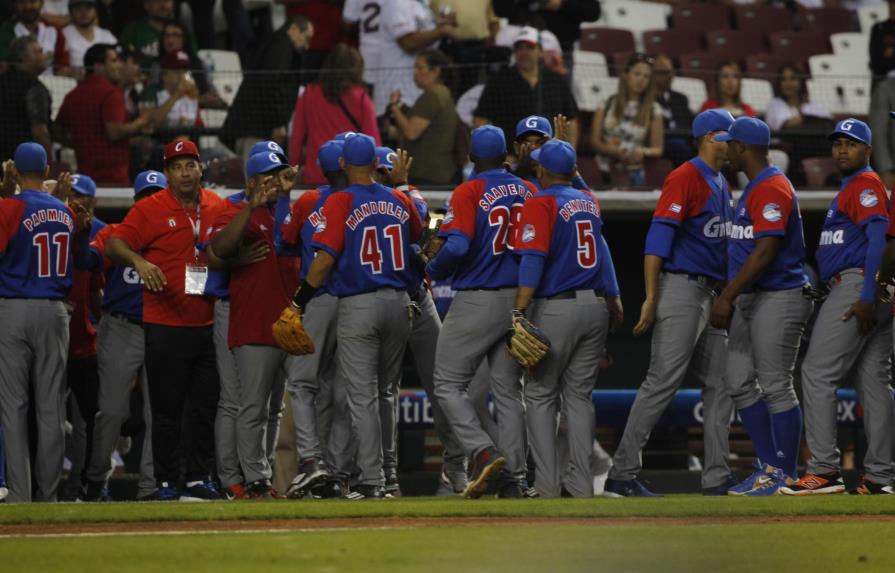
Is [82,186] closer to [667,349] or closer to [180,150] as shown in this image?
[180,150]

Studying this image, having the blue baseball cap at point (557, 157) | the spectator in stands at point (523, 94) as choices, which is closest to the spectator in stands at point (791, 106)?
the spectator in stands at point (523, 94)

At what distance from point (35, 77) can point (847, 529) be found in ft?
25.0

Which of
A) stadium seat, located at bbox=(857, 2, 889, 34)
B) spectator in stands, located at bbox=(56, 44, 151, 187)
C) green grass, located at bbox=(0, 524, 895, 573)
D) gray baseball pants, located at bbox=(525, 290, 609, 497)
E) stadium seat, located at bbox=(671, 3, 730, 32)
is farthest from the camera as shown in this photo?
stadium seat, located at bbox=(857, 2, 889, 34)

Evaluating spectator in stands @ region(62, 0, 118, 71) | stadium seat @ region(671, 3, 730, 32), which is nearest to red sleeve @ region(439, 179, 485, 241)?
spectator in stands @ region(62, 0, 118, 71)

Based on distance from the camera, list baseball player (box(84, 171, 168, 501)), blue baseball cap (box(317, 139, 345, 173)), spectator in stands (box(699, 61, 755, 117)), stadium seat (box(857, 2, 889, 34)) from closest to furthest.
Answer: blue baseball cap (box(317, 139, 345, 173)) < baseball player (box(84, 171, 168, 501)) < spectator in stands (box(699, 61, 755, 117)) < stadium seat (box(857, 2, 889, 34))

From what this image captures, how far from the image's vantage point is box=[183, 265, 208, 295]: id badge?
9539 mm

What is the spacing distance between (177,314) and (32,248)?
906 mm

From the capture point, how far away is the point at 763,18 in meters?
17.5

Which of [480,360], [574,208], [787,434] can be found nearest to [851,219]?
[787,434]

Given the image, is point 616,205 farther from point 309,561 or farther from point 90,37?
point 309,561

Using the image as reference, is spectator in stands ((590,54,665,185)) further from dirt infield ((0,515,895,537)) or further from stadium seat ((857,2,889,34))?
dirt infield ((0,515,895,537))

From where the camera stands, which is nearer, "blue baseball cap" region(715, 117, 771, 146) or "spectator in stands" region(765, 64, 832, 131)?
"blue baseball cap" region(715, 117, 771, 146)

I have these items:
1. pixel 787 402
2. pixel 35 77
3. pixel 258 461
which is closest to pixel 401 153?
pixel 258 461

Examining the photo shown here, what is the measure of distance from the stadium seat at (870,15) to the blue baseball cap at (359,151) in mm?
10284
